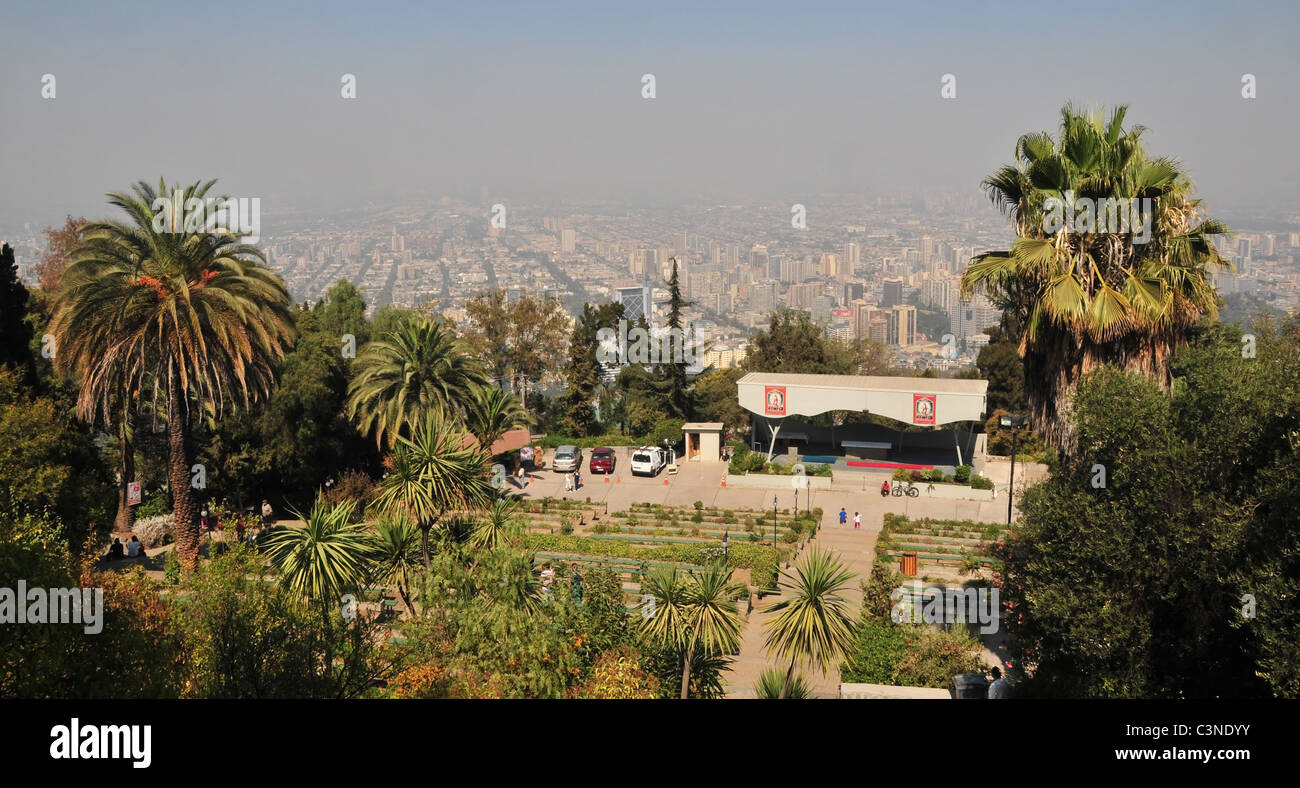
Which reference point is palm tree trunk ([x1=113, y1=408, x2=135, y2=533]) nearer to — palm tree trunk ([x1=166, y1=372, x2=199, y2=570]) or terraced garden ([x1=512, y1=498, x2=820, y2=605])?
palm tree trunk ([x1=166, y1=372, x2=199, y2=570])

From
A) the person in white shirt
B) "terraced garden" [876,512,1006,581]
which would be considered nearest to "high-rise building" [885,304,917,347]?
"terraced garden" [876,512,1006,581]

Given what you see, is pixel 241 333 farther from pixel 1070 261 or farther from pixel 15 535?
pixel 1070 261

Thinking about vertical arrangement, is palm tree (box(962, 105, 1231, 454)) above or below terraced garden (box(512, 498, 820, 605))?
above

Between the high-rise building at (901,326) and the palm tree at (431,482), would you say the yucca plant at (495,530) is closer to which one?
the palm tree at (431,482)

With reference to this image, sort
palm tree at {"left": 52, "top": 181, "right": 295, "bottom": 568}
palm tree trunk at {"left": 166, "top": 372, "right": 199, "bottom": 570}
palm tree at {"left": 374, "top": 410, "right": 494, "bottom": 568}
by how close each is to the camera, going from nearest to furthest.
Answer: palm tree at {"left": 374, "top": 410, "right": 494, "bottom": 568}
palm tree at {"left": 52, "top": 181, "right": 295, "bottom": 568}
palm tree trunk at {"left": 166, "top": 372, "right": 199, "bottom": 570}

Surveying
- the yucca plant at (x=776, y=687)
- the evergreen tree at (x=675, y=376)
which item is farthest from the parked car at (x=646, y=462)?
the yucca plant at (x=776, y=687)

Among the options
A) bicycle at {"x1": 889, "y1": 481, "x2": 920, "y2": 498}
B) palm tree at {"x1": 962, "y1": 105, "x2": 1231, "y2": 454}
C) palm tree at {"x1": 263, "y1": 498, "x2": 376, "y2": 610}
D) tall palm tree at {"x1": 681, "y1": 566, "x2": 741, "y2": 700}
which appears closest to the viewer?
palm tree at {"x1": 962, "y1": 105, "x2": 1231, "y2": 454}

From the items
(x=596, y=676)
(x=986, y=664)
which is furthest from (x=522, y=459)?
(x=596, y=676)
